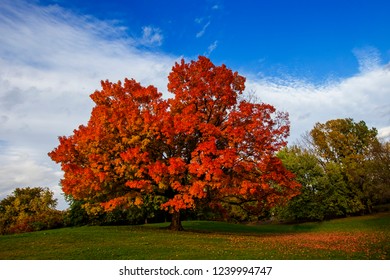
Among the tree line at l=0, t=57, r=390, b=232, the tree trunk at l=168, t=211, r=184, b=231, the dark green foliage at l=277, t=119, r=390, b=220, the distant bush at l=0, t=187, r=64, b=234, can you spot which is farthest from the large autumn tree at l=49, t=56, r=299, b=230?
the distant bush at l=0, t=187, r=64, b=234

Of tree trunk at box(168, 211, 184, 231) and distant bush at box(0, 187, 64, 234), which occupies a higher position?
distant bush at box(0, 187, 64, 234)

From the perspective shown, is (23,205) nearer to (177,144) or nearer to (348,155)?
(177,144)

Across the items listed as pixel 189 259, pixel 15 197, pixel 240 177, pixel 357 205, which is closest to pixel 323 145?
pixel 357 205

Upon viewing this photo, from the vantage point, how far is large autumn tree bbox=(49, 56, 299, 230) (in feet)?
77.5

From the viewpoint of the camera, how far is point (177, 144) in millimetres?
26391

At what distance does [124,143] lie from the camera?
24375 mm

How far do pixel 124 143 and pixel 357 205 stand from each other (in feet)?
161

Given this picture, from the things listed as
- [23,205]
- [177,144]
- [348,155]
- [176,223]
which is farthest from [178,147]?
[23,205]

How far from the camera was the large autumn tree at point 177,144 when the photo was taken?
23609 mm

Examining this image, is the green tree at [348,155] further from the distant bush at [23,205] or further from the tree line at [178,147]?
the distant bush at [23,205]

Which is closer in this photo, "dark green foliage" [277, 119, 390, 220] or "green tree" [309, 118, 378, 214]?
"dark green foliage" [277, 119, 390, 220]

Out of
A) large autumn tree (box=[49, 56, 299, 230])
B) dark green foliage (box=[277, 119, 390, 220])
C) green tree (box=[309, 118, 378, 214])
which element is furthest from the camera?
green tree (box=[309, 118, 378, 214])

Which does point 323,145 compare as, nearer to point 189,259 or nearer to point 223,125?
point 223,125

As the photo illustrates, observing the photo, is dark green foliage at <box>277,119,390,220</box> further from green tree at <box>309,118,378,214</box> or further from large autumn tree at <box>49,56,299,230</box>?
large autumn tree at <box>49,56,299,230</box>
